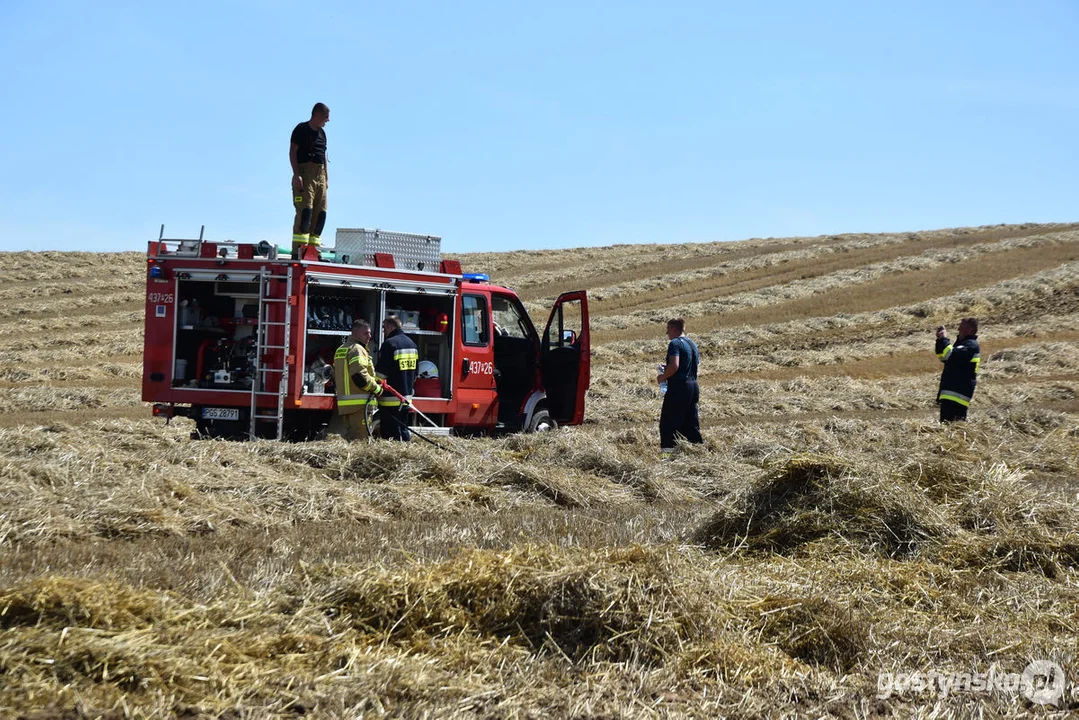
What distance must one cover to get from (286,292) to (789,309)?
22.7m

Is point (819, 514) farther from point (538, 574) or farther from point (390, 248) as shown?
point (390, 248)

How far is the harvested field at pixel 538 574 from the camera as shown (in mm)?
4055

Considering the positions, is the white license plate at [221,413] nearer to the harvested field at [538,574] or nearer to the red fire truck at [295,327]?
the red fire truck at [295,327]

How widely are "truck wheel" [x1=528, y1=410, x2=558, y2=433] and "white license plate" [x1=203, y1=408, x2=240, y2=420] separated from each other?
157 inches

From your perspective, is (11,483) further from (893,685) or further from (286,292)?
(893,685)

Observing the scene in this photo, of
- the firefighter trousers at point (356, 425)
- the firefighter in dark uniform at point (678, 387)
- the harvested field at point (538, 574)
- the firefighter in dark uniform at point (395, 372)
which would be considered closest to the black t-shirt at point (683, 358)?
the firefighter in dark uniform at point (678, 387)

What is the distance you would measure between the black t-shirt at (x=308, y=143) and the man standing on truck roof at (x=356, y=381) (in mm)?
2266

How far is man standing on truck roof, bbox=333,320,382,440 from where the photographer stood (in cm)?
1088

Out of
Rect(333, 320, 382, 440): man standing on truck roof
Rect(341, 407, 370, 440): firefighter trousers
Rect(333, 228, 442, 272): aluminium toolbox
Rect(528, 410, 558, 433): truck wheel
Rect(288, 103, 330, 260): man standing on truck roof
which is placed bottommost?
Rect(528, 410, 558, 433): truck wheel

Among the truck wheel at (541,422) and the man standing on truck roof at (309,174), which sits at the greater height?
the man standing on truck roof at (309,174)

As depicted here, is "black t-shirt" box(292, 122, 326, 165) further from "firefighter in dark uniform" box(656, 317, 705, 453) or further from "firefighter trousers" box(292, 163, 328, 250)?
"firefighter in dark uniform" box(656, 317, 705, 453)

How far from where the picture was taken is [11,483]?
7.25 meters

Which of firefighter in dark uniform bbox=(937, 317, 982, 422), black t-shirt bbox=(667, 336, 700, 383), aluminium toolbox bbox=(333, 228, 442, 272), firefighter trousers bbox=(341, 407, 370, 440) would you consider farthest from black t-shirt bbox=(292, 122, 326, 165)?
firefighter in dark uniform bbox=(937, 317, 982, 422)

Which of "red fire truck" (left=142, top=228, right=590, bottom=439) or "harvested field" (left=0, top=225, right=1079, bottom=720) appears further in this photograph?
"red fire truck" (left=142, top=228, right=590, bottom=439)
